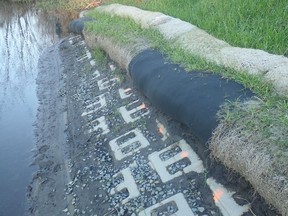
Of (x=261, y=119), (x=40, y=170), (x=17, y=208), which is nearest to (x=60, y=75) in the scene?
(x=40, y=170)

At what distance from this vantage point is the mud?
158 inches

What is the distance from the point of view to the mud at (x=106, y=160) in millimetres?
4004

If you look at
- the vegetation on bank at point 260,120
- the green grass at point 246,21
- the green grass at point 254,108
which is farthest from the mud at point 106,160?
the green grass at point 246,21

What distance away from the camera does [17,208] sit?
5113 mm

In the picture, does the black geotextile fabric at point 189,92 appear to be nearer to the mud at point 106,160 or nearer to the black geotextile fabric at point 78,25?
the mud at point 106,160

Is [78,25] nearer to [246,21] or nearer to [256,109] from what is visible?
[246,21]

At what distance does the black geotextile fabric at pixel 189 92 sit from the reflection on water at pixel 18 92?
8.51ft

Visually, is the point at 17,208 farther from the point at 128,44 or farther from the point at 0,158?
the point at 128,44

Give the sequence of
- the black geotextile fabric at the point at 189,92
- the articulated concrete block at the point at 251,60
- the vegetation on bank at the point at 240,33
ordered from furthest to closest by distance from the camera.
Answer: the articulated concrete block at the point at 251,60 < the black geotextile fabric at the point at 189,92 < the vegetation on bank at the point at 240,33

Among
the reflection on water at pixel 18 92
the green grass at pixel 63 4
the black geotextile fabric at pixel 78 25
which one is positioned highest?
the black geotextile fabric at pixel 78 25

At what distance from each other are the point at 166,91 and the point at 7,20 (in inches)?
554

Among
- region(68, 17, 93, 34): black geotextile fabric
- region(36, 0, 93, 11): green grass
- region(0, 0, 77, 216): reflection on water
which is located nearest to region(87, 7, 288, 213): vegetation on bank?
region(0, 0, 77, 216): reflection on water

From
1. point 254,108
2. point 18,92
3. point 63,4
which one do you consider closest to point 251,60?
point 254,108

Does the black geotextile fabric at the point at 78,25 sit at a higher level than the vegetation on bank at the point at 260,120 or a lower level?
lower
